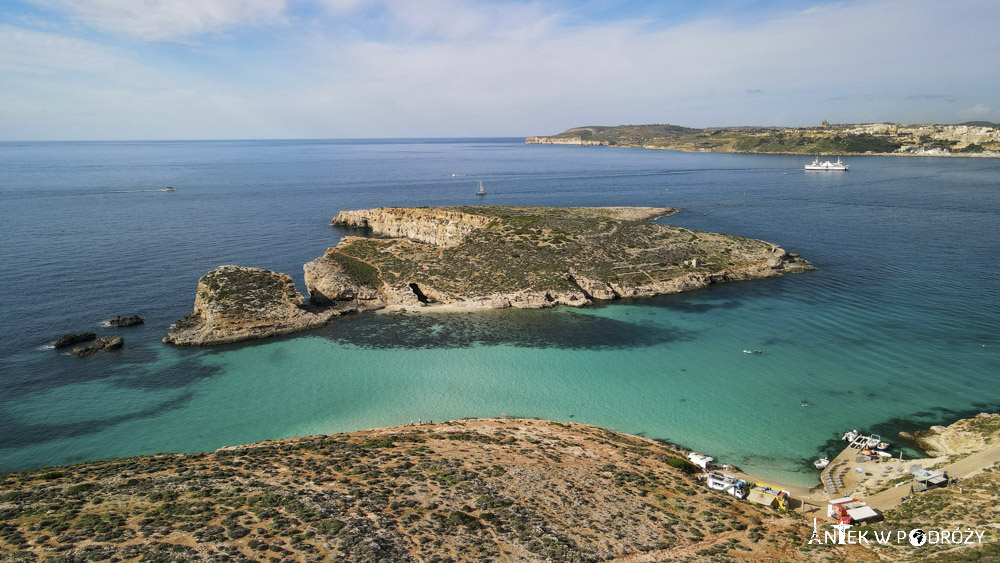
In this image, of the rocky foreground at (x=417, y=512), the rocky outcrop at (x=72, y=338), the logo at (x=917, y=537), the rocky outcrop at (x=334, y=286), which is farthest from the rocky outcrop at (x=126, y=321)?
the logo at (x=917, y=537)

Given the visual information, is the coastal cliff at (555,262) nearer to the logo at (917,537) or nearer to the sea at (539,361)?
the sea at (539,361)

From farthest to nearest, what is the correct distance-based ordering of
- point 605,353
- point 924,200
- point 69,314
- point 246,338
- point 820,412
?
point 924,200
point 69,314
point 246,338
point 605,353
point 820,412

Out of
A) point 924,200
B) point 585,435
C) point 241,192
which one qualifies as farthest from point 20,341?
point 924,200

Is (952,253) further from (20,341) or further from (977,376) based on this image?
(20,341)

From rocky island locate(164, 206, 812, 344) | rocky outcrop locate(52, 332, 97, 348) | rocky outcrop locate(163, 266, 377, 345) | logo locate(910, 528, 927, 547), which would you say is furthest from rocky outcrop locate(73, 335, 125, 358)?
logo locate(910, 528, 927, 547)

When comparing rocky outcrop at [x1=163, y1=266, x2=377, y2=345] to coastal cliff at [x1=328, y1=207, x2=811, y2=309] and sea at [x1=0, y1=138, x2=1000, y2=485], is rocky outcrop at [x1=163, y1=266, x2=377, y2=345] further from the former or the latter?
coastal cliff at [x1=328, y1=207, x2=811, y2=309]

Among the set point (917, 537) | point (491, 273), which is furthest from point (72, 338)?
point (917, 537)
